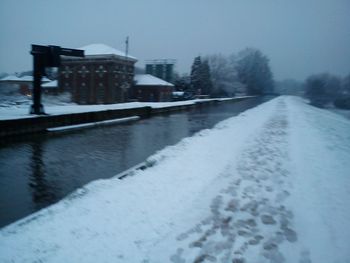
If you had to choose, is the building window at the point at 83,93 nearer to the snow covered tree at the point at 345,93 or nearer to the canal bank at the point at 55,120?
the canal bank at the point at 55,120

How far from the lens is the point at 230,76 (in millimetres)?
101438

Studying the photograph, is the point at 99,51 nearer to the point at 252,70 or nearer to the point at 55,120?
the point at 55,120

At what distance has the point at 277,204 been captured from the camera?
5.84m

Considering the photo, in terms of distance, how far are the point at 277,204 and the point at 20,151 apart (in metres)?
9.24

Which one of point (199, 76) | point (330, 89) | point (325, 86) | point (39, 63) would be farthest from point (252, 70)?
point (39, 63)

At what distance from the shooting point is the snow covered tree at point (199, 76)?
7300 centimetres

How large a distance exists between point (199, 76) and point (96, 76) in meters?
34.3

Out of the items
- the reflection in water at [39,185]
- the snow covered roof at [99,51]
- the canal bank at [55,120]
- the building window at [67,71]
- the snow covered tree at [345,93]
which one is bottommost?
the reflection in water at [39,185]

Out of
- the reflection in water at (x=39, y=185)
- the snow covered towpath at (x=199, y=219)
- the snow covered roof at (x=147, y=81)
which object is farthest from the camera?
the snow covered roof at (x=147, y=81)

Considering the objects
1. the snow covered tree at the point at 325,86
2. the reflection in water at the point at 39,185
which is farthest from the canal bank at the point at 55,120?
the snow covered tree at the point at 325,86

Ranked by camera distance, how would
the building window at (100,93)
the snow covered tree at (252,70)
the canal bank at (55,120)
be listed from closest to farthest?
the canal bank at (55,120), the building window at (100,93), the snow covered tree at (252,70)

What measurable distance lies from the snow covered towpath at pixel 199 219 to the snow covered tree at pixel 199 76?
214 feet

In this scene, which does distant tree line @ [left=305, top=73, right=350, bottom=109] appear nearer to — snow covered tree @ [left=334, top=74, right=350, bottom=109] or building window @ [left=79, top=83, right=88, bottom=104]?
snow covered tree @ [left=334, top=74, right=350, bottom=109]

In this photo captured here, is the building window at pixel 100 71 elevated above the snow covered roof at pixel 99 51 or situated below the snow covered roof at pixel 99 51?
below
